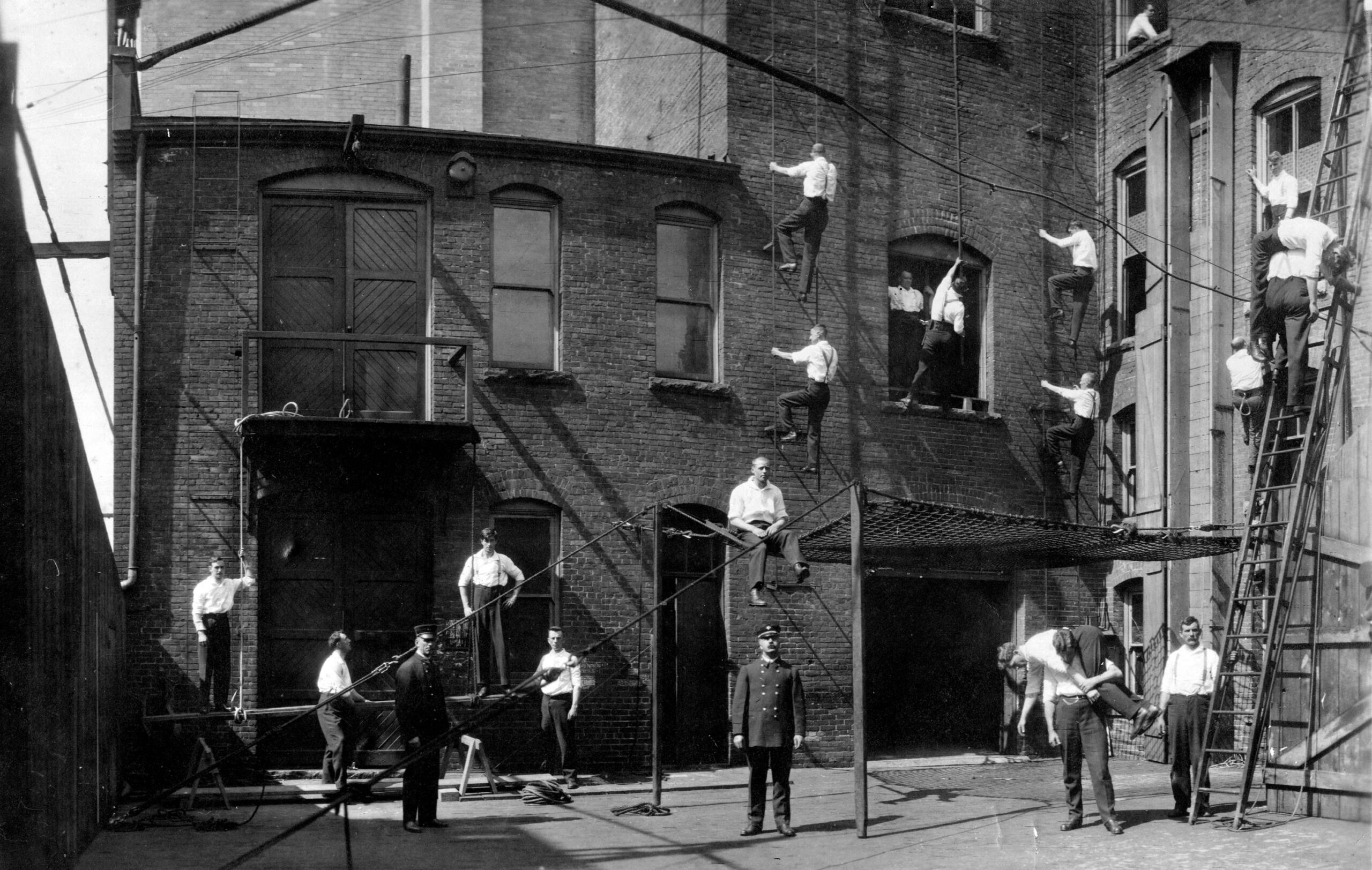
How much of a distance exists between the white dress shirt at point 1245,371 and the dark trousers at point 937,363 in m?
3.69

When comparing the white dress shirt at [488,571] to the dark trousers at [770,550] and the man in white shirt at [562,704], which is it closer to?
the man in white shirt at [562,704]

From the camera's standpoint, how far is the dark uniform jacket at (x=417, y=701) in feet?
44.2

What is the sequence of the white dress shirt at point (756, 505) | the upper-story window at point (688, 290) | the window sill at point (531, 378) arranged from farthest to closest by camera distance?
the upper-story window at point (688, 290) < the window sill at point (531, 378) < the white dress shirt at point (756, 505)

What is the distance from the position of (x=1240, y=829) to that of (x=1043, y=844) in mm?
1812

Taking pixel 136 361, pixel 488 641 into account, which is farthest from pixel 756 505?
pixel 136 361

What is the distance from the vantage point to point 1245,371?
1816 cm

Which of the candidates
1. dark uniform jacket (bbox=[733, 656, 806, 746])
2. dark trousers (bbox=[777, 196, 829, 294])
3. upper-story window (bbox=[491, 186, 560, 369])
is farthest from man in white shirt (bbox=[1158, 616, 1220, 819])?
upper-story window (bbox=[491, 186, 560, 369])

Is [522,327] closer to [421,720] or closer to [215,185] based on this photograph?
[215,185]

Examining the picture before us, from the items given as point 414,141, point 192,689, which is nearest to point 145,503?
point 192,689

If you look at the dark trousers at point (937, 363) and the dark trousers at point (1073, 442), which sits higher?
the dark trousers at point (937, 363)

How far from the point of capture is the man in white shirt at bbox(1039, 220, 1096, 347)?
20.5 metres

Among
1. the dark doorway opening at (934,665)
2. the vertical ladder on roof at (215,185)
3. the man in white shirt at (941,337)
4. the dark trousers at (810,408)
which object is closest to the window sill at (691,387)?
the dark trousers at (810,408)

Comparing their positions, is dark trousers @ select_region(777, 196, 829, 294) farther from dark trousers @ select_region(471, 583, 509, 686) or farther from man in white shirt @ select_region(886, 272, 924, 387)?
dark trousers @ select_region(471, 583, 509, 686)

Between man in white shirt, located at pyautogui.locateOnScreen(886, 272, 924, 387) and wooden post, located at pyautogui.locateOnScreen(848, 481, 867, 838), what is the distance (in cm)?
708
